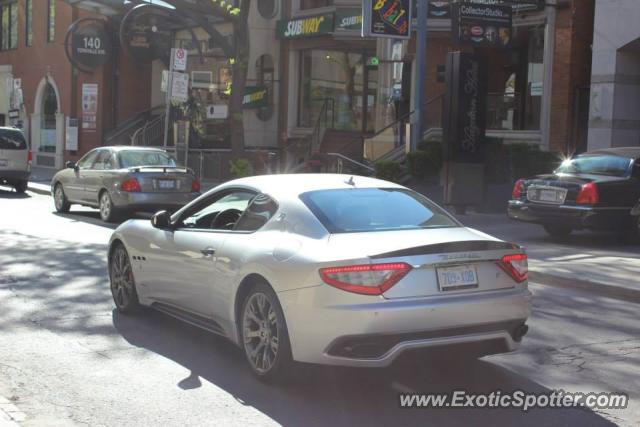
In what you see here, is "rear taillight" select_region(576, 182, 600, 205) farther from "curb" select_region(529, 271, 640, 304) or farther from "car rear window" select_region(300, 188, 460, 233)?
"car rear window" select_region(300, 188, 460, 233)

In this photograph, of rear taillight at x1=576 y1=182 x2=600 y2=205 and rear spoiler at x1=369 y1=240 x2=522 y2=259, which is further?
rear taillight at x1=576 y1=182 x2=600 y2=205

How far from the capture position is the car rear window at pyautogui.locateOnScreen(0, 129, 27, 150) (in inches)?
934

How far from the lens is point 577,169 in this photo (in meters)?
14.2

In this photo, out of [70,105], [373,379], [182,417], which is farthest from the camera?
[70,105]

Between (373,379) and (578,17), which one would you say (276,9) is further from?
(373,379)

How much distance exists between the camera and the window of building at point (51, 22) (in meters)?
37.2

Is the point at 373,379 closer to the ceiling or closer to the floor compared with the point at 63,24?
closer to the floor

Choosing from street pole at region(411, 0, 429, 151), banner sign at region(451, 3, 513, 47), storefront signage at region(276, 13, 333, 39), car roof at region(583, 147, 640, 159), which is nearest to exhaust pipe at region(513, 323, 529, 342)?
car roof at region(583, 147, 640, 159)

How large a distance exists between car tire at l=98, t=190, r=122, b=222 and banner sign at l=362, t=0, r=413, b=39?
7305 millimetres

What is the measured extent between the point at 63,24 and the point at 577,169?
2840cm

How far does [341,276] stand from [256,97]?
26.3 m

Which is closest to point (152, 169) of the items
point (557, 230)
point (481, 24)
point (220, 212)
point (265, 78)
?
point (557, 230)

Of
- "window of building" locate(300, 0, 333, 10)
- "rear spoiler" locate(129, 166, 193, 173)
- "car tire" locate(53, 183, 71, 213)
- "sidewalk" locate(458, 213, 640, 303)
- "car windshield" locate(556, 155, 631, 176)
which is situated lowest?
"sidewalk" locate(458, 213, 640, 303)

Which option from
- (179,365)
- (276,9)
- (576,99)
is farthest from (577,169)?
(276,9)
